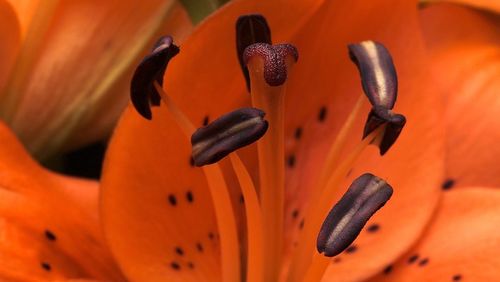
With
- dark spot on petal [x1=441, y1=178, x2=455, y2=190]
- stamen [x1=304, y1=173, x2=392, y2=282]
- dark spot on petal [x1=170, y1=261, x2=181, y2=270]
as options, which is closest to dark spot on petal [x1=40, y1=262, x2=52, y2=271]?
dark spot on petal [x1=170, y1=261, x2=181, y2=270]

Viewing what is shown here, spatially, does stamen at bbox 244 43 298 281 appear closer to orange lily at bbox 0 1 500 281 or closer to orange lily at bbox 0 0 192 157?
orange lily at bbox 0 1 500 281

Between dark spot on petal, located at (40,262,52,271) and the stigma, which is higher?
the stigma

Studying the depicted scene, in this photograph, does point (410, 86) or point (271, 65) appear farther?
point (410, 86)

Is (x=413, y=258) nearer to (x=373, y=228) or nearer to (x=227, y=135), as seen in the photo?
(x=373, y=228)

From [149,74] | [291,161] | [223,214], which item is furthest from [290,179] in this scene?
[149,74]

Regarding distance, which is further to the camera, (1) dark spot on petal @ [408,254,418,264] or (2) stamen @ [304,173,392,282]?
(1) dark spot on petal @ [408,254,418,264]

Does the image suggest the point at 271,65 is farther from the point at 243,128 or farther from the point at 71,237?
the point at 71,237

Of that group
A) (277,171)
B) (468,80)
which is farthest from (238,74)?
(468,80)
